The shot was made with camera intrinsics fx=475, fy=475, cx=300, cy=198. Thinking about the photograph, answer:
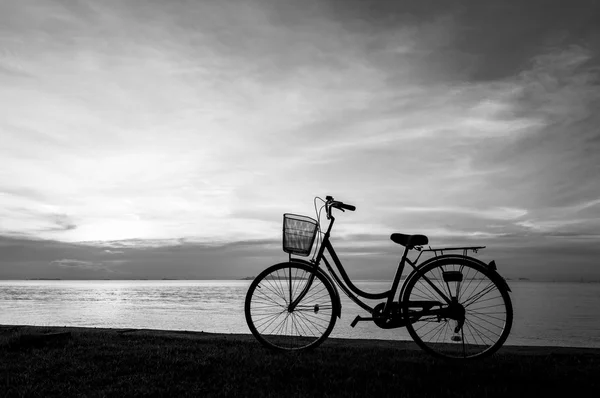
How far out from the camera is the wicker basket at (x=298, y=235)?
18.5 feet

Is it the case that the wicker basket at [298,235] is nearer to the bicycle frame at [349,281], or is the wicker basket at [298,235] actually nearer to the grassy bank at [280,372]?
the bicycle frame at [349,281]

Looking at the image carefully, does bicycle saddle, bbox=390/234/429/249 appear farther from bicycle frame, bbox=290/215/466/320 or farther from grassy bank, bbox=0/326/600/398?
grassy bank, bbox=0/326/600/398

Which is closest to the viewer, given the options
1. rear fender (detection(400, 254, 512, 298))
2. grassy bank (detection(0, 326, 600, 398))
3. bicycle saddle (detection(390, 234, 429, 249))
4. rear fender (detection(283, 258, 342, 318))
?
grassy bank (detection(0, 326, 600, 398))

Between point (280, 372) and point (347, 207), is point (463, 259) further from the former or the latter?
point (280, 372)

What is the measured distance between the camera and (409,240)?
18.1 ft

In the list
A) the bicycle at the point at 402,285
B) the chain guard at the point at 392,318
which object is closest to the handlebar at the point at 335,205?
the bicycle at the point at 402,285

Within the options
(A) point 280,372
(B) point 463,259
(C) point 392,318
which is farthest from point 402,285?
(A) point 280,372

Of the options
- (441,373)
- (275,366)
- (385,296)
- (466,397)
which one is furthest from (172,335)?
(466,397)

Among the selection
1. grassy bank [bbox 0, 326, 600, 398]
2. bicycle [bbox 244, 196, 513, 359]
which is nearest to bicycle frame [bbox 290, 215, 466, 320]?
bicycle [bbox 244, 196, 513, 359]

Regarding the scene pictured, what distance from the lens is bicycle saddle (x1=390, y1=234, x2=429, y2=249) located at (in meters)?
5.46

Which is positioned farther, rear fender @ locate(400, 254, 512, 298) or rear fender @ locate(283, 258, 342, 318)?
rear fender @ locate(283, 258, 342, 318)

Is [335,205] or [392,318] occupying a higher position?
[335,205]

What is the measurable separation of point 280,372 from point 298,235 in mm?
1579

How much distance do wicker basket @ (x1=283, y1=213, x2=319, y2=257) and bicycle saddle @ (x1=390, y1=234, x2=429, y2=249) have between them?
3.15ft
